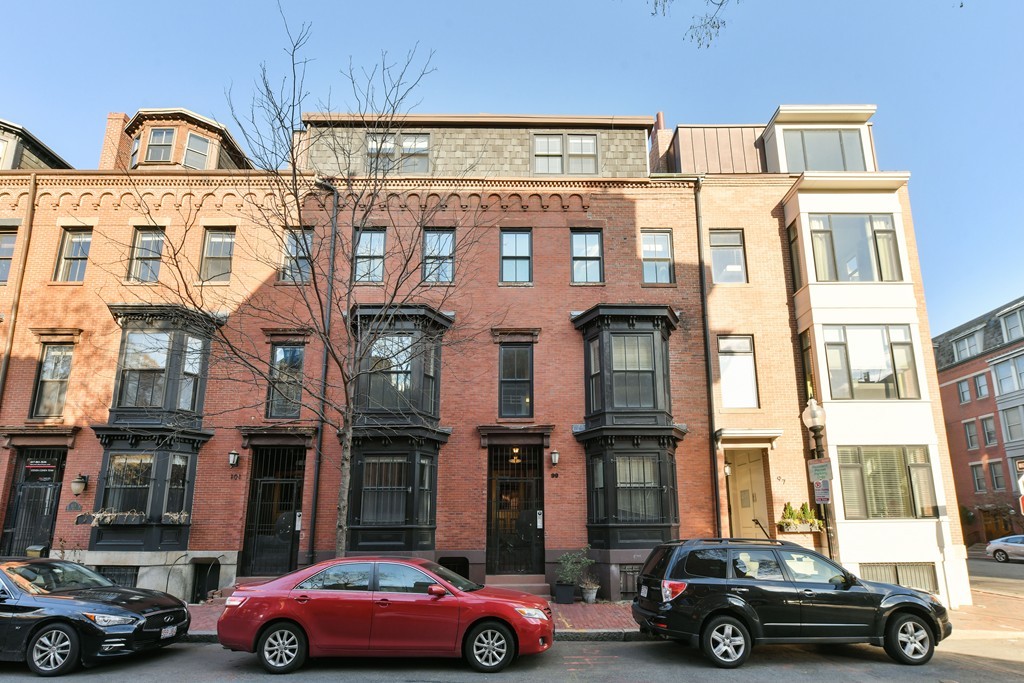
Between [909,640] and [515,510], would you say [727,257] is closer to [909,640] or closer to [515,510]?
[515,510]

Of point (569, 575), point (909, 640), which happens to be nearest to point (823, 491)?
point (909, 640)

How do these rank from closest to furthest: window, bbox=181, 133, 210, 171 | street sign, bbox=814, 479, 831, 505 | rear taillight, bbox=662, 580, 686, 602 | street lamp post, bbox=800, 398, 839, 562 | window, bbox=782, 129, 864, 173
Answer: rear taillight, bbox=662, 580, 686, 602 → street sign, bbox=814, 479, 831, 505 → street lamp post, bbox=800, 398, 839, 562 → window, bbox=782, 129, 864, 173 → window, bbox=181, 133, 210, 171

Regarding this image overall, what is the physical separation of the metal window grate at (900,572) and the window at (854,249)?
23.5 ft

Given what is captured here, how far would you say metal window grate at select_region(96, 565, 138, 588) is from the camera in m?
14.8

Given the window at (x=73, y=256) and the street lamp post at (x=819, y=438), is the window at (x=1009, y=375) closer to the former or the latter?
the street lamp post at (x=819, y=438)

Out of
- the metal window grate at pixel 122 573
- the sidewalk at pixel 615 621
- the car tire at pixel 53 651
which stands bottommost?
the sidewalk at pixel 615 621

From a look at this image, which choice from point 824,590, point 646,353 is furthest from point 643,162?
point 824,590

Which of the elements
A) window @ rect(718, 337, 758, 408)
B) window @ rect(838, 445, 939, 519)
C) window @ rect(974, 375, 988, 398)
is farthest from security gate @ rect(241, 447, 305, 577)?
window @ rect(974, 375, 988, 398)

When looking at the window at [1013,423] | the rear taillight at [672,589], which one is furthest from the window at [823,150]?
the window at [1013,423]

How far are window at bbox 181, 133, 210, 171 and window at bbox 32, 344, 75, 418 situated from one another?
20.7ft

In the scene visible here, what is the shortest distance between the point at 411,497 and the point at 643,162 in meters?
11.4

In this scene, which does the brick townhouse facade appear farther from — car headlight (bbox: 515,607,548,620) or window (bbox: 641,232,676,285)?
car headlight (bbox: 515,607,548,620)

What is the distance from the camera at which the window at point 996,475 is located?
39375 millimetres

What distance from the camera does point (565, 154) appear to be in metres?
18.5
